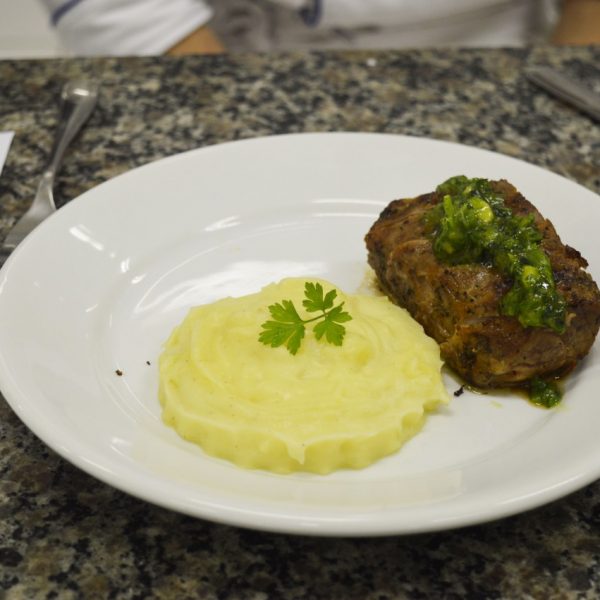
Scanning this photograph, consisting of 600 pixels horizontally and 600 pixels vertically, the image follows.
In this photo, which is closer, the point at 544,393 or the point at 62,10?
the point at 544,393

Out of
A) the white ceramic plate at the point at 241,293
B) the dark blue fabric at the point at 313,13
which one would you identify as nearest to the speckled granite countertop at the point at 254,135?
the white ceramic plate at the point at 241,293

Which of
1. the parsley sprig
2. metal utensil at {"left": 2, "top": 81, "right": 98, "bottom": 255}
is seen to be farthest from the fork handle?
the parsley sprig

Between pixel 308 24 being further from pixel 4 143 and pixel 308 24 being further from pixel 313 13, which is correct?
pixel 4 143

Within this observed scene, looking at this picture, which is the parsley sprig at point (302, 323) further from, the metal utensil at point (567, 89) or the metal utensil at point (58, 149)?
the metal utensil at point (567, 89)

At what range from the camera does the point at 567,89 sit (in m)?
3.82

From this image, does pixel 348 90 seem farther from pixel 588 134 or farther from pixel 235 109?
pixel 588 134

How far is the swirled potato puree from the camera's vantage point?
1.86 metres

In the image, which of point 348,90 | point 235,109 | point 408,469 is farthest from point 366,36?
point 408,469

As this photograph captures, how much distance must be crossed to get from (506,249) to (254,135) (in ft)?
5.68

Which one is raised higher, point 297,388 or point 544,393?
point 297,388

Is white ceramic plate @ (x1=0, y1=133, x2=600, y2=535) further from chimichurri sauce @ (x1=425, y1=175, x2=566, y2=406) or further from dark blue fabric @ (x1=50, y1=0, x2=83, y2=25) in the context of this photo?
dark blue fabric @ (x1=50, y1=0, x2=83, y2=25)

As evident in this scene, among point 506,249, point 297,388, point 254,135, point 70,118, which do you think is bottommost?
point 254,135

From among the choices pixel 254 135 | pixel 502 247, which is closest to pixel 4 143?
pixel 254 135

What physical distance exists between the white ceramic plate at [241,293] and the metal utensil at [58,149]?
1.02 ft
